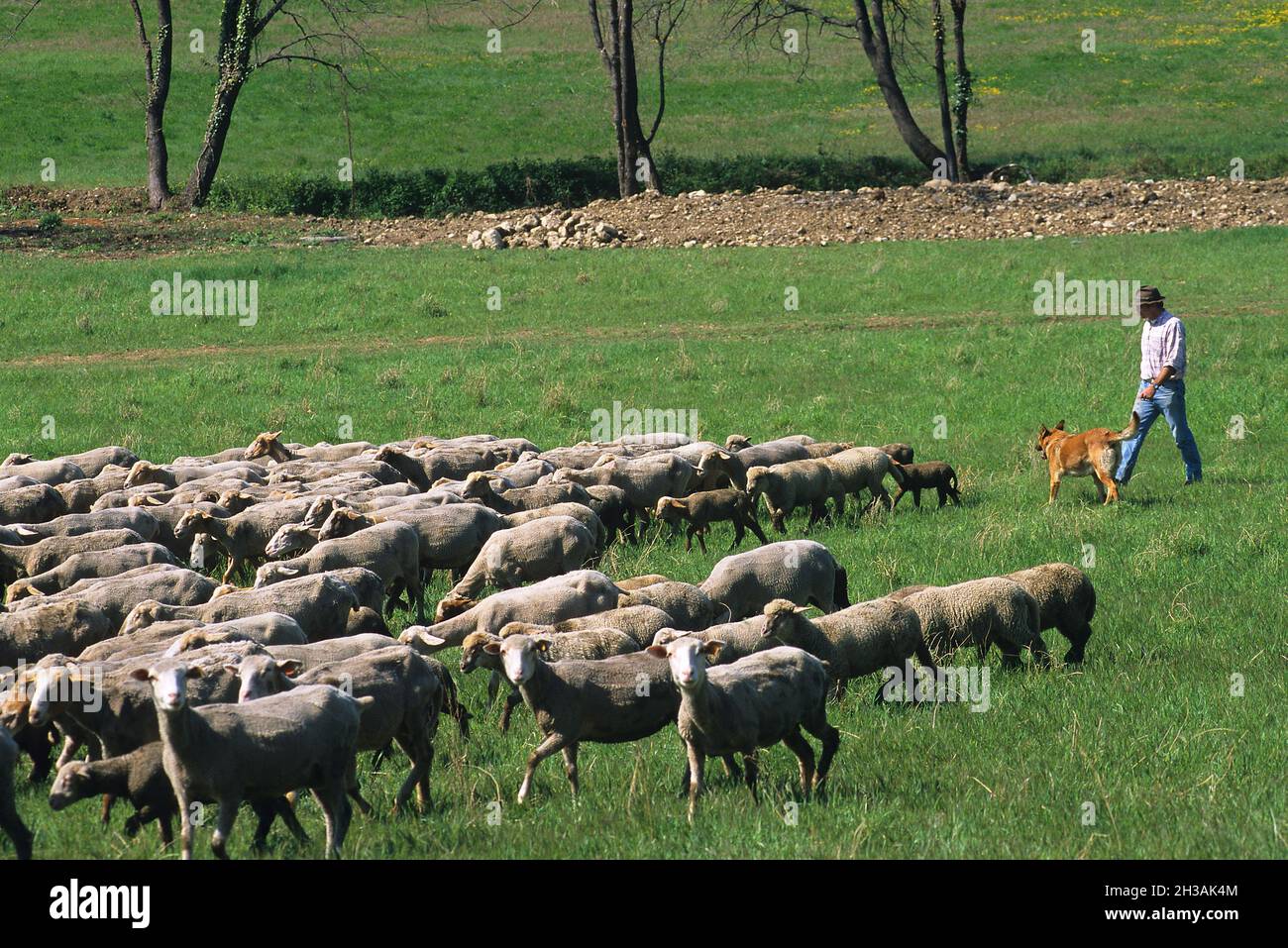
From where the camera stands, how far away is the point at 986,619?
11.6 metres

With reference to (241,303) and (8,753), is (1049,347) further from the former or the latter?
(8,753)

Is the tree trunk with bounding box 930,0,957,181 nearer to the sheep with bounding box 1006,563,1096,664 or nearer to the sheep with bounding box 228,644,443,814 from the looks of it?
the sheep with bounding box 1006,563,1096,664

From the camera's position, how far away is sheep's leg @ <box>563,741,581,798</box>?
9.29 m

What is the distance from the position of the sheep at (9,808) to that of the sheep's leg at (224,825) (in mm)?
1021

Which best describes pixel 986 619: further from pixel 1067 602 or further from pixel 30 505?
pixel 30 505

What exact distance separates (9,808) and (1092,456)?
12555 mm

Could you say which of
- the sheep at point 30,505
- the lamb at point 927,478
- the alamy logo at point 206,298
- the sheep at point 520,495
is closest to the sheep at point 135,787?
the sheep at point 520,495

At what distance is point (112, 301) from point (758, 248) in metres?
15.1

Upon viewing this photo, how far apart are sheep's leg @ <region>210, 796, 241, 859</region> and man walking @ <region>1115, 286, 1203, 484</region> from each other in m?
12.3

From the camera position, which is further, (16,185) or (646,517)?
(16,185)

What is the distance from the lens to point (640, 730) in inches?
380

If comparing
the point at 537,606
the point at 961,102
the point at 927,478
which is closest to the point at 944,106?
the point at 961,102

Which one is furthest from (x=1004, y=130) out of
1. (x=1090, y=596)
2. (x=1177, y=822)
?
(x=1177, y=822)

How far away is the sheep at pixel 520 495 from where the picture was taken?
51.9ft
